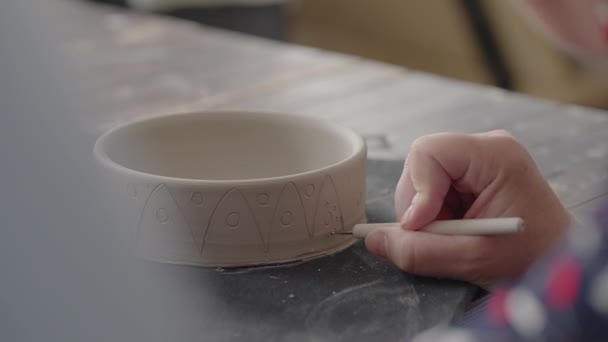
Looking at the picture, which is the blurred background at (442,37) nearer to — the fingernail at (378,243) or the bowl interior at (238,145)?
the bowl interior at (238,145)

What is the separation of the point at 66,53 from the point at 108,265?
0.08m

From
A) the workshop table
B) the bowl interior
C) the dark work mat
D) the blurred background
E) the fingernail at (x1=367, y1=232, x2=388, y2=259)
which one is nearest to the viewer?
the workshop table

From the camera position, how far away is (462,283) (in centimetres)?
73

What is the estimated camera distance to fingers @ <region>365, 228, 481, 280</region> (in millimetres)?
722

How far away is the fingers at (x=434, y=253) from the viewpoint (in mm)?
722

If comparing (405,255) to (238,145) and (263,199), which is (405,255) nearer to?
(263,199)

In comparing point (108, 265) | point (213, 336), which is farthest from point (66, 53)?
point (213, 336)

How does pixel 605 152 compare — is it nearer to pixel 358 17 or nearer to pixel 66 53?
pixel 66 53

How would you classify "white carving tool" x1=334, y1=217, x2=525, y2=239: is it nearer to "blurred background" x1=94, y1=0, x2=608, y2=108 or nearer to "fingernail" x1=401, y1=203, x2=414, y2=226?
"fingernail" x1=401, y1=203, x2=414, y2=226

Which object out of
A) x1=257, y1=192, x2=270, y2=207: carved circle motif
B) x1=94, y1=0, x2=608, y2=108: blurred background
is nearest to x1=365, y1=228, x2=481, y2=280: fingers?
x1=257, y1=192, x2=270, y2=207: carved circle motif

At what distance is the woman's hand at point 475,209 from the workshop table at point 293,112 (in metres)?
0.02

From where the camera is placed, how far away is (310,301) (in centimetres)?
71

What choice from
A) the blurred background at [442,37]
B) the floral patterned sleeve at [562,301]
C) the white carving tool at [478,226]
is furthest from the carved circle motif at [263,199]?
the blurred background at [442,37]

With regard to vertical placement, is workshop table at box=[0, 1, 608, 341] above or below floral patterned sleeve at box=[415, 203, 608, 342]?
below
